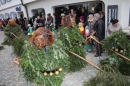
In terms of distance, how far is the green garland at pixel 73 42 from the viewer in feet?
16.5

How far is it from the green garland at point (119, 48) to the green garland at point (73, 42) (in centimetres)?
79

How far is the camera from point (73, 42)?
5172 millimetres

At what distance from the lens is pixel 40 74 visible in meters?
3.24

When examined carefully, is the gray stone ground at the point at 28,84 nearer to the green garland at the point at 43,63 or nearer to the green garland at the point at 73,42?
the green garland at the point at 73,42

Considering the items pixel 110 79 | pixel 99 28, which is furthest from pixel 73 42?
pixel 99 28

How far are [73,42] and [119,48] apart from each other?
1.33 meters

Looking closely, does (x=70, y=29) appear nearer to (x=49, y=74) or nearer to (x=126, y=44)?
(x=126, y=44)

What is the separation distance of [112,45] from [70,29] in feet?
4.24

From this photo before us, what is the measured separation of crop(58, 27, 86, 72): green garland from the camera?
504 cm

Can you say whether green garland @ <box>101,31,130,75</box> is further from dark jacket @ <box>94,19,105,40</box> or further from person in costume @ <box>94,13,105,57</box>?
dark jacket @ <box>94,19,105,40</box>

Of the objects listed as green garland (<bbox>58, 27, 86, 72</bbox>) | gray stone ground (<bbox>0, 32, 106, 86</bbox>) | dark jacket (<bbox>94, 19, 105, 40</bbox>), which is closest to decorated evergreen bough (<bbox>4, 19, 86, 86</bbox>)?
gray stone ground (<bbox>0, 32, 106, 86</bbox>)

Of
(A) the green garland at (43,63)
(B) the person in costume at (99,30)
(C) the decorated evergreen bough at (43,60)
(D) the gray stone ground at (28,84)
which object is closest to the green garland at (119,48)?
(D) the gray stone ground at (28,84)

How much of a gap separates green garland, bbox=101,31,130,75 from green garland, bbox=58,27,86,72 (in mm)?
791

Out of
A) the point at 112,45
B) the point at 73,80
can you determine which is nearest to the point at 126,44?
the point at 112,45
